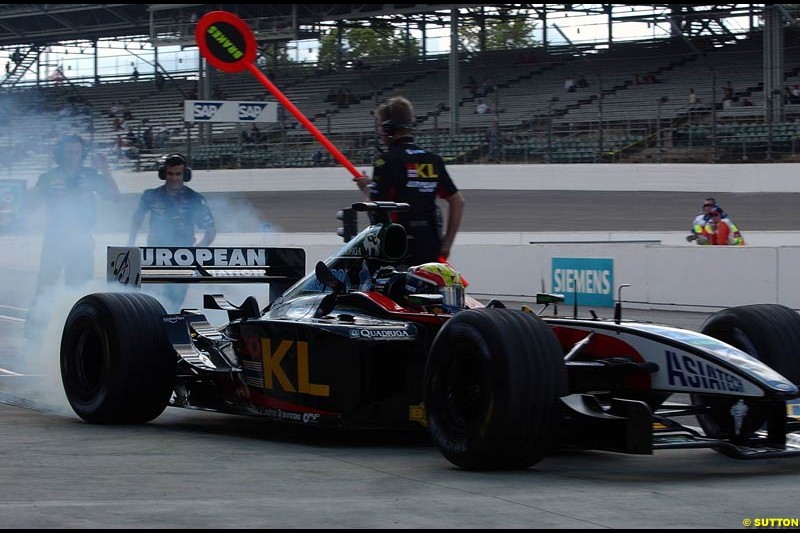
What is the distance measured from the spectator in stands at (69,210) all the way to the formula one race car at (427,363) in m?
3.18

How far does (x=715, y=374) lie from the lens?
17.5 ft

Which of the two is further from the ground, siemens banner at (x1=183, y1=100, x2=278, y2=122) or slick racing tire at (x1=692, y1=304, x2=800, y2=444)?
siemens banner at (x1=183, y1=100, x2=278, y2=122)

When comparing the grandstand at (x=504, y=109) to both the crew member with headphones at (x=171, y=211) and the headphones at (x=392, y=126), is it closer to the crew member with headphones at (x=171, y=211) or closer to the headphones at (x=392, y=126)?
the crew member with headphones at (x=171, y=211)

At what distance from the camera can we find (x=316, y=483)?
5160mm

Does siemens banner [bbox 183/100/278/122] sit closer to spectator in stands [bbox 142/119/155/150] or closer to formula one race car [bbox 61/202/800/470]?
spectator in stands [bbox 142/119/155/150]

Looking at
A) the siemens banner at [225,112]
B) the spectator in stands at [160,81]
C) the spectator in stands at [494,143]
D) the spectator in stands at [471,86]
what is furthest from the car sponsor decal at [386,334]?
the spectator in stands at [160,81]

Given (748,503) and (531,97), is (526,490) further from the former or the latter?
(531,97)

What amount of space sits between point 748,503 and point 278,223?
86.1 feet

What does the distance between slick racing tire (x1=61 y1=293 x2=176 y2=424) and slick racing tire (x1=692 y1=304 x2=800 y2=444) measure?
3033 mm

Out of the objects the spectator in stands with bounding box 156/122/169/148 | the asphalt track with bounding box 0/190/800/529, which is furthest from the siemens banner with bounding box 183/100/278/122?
the asphalt track with bounding box 0/190/800/529

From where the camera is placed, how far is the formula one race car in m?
5.19

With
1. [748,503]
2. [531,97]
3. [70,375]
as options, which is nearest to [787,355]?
[748,503]

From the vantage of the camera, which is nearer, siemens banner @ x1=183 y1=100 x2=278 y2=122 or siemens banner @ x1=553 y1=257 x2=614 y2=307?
siemens banner @ x1=553 y1=257 x2=614 y2=307

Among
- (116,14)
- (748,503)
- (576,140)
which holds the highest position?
(116,14)
